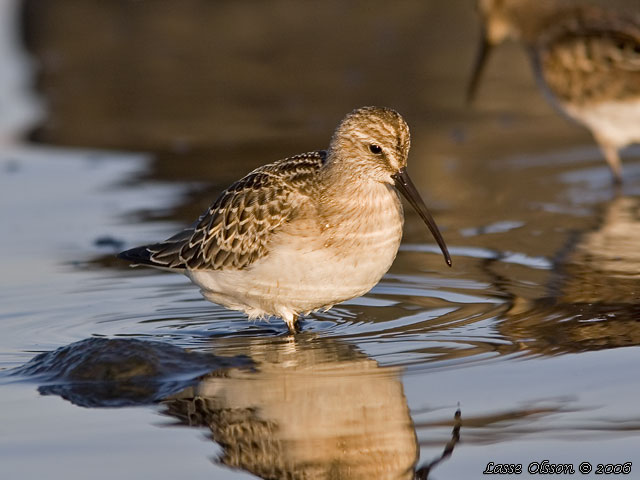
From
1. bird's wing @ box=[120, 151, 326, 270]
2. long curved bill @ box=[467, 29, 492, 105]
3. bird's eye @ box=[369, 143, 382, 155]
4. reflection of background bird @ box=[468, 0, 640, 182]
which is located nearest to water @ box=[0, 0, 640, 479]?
bird's wing @ box=[120, 151, 326, 270]

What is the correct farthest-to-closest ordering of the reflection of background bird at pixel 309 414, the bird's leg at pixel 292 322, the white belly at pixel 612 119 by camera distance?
the white belly at pixel 612 119 → the bird's leg at pixel 292 322 → the reflection of background bird at pixel 309 414

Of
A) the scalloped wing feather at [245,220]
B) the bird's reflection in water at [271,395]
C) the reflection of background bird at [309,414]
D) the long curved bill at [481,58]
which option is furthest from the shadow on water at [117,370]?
the long curved bill at [481,58]

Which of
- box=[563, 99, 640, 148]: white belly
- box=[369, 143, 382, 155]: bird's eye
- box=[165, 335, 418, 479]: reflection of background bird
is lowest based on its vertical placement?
box=[165, 335, 418, 479]: reflection of background bird

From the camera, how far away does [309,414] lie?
689 cm

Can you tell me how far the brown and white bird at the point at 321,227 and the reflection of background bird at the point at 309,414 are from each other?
0.45 meters

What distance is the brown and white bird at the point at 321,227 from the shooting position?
8148 mm

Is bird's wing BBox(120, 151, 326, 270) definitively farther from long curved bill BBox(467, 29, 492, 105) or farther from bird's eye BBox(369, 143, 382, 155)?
long curved bill BBox(467, 29, 492, 105)

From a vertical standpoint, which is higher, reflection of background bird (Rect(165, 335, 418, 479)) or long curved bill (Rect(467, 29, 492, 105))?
long curved bill (Rect(467, 29, 492, 105))

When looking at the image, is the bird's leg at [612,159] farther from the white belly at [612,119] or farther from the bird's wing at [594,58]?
the bird's wing at [594,58]

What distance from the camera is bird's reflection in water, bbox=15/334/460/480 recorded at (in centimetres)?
625

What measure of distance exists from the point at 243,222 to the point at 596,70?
5455 millimetres

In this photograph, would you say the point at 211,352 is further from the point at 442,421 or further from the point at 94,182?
the point at 94,182

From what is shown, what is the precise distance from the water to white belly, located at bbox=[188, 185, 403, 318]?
357mm

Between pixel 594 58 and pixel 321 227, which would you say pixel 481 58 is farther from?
pixel 321 227
